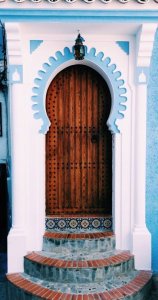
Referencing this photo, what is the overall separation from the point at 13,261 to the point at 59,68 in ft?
11.1

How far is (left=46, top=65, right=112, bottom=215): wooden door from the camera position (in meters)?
5.92

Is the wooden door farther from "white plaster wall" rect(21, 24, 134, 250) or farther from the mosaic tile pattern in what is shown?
"white plaster wall" rect(21, 24, 134, 250)

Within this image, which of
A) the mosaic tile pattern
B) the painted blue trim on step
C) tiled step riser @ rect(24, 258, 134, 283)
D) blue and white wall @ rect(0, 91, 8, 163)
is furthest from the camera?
blue and white wall @ rect(0, 91, 8, 163)

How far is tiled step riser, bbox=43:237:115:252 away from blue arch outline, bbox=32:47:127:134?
1889mm

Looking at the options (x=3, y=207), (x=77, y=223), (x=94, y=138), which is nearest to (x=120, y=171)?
(x=94, y=138)

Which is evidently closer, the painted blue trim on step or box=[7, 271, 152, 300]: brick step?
box=[7, 271, 152, 300]: brick step

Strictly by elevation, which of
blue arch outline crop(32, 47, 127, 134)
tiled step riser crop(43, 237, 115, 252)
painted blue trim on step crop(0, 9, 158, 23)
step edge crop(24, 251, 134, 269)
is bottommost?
step edge crop(24, 251, 134, 269)

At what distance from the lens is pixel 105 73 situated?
5496 mm

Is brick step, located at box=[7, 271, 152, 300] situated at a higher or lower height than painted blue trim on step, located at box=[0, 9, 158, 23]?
lower

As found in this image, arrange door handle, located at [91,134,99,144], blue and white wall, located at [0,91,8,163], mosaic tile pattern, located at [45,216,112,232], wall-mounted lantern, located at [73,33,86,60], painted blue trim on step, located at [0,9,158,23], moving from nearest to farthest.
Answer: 1. painted blue trim on step, located at [0,9,158,23]
2. wall-mounted lantern, located at [73,33,86,60]
3. mosaic tile pattern, located at [45,216,112,232]
4. door handle, located at [91,134,99,144]
5. blue and white wall, located at [0,91,8,163]

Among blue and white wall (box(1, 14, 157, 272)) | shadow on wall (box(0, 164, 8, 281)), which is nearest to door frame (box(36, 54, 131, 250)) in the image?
blue and white wall (box(1, 14, 157, 272))

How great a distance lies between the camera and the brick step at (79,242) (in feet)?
18.0

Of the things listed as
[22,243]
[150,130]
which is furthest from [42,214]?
[150,130]

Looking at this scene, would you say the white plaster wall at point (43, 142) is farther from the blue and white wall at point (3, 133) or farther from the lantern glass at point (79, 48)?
the blue and white wall at point (3, 133)
